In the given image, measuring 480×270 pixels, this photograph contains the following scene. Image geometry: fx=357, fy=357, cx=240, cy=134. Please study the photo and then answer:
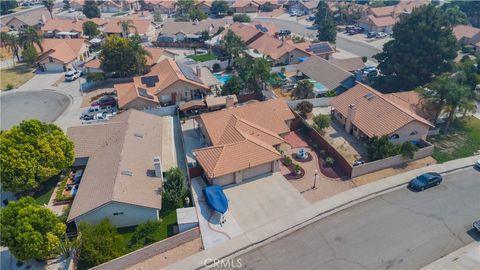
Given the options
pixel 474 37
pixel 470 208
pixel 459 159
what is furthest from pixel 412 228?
pixel 474 37

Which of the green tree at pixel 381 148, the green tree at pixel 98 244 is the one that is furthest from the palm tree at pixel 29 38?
the green tree at pixel 381 148

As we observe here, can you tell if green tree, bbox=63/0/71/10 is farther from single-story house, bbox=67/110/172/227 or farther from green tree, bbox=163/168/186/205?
green tree, bbox=163/168/186/205

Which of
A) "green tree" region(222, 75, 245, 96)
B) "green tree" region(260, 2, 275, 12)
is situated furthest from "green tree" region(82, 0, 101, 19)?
"green tree" region(222, 75, 245, 96)

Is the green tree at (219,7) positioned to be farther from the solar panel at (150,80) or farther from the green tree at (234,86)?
the green tree at (234,86)

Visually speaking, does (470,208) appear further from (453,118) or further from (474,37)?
(474,37)

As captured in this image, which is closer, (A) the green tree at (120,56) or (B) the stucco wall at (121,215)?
(B) the stucco wall at (121,215)

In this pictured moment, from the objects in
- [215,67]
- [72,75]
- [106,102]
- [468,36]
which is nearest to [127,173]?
[106,102]

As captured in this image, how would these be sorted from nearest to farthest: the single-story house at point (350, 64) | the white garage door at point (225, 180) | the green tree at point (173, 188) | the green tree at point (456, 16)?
the green tree at point (173, 188), the white garage door at point (225, 180), the single-story house at point (350, 64), the green tree at point (456, 16)
